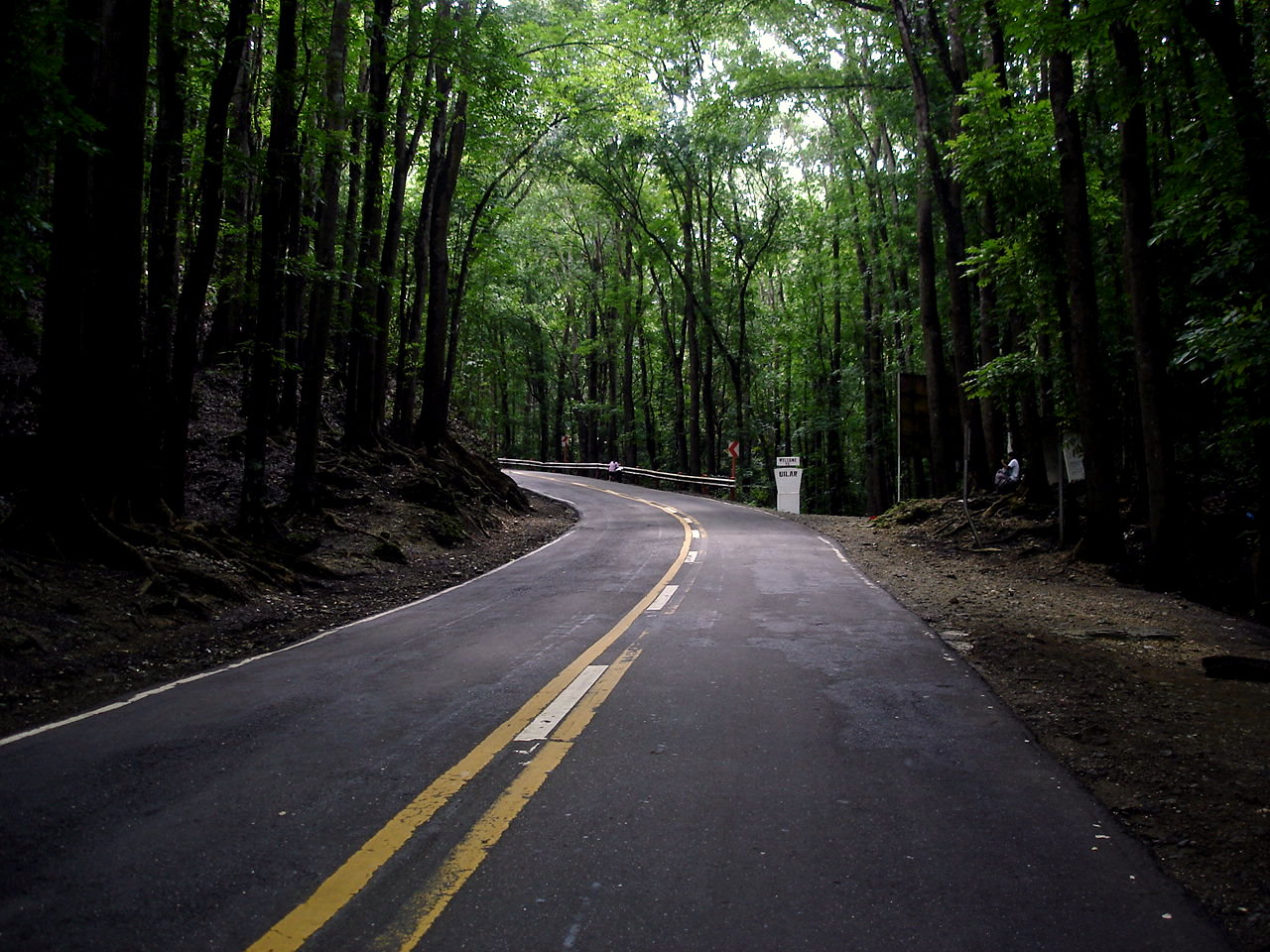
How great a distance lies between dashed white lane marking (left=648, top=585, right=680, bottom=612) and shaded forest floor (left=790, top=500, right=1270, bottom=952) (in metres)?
2.90

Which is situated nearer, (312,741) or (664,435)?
(312,741)

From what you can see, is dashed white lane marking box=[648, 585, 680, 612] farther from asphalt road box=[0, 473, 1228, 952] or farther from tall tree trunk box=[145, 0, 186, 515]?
tall tree trunk box=[145, 0, 186, 515]

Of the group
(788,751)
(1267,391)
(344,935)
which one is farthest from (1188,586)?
(344,935)

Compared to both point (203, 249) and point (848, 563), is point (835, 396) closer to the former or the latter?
point (848, 563)

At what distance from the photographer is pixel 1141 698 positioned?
603cm

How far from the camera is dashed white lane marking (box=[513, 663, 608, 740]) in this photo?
16.7 ft

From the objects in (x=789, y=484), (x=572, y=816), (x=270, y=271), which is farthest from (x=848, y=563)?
(x=789, y=484)

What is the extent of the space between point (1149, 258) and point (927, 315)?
880cm

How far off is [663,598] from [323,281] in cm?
814

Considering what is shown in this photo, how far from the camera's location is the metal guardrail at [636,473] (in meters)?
35.3

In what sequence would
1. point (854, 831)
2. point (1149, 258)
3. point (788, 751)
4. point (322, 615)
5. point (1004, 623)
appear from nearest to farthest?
point (854, 831), point (788, 751), point (1004, 623), point (322, 615), point (1149, 258)

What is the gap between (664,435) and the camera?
60.8 meters

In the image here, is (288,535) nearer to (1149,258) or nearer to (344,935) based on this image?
(344,935)

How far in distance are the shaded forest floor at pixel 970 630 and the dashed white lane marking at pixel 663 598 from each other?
293 cm
